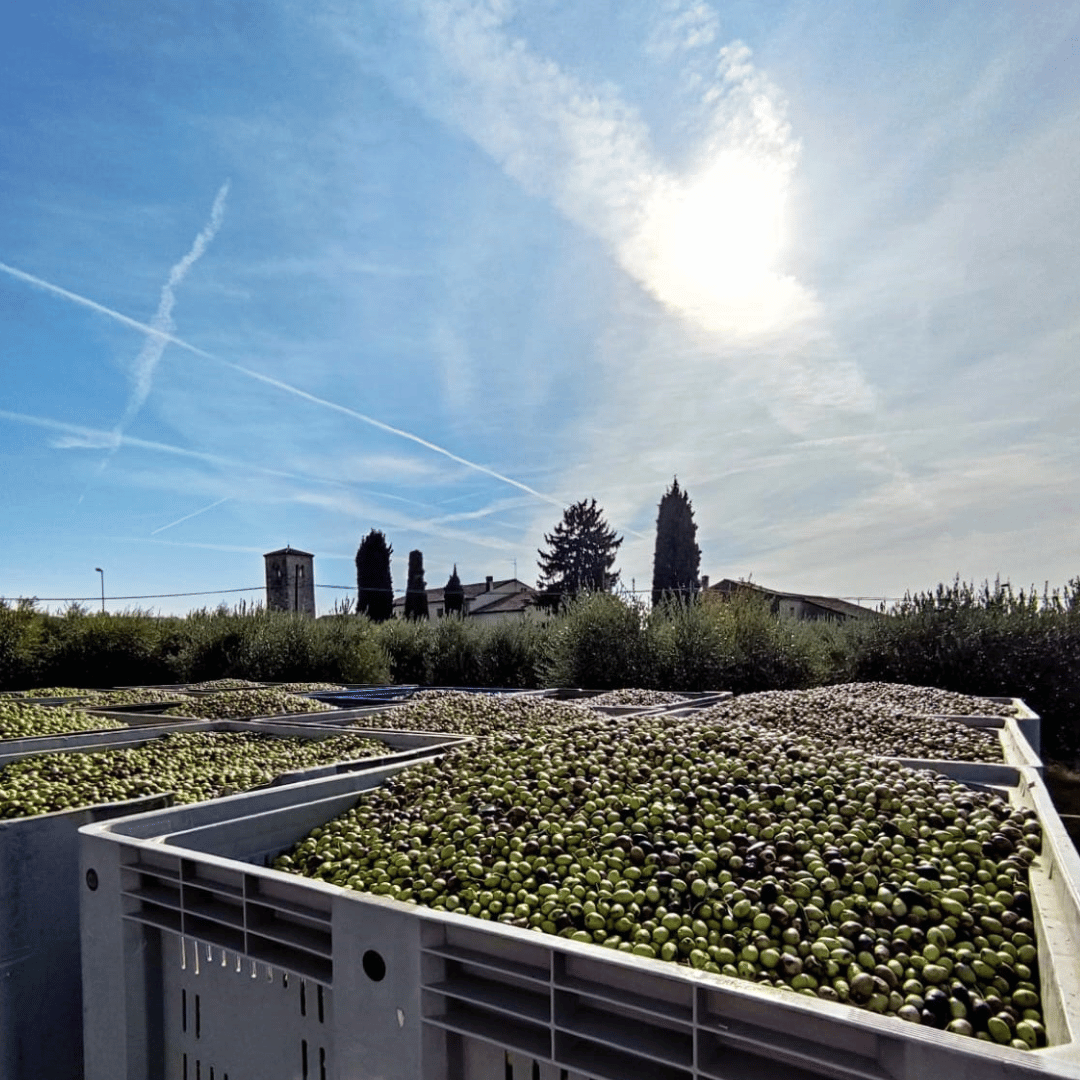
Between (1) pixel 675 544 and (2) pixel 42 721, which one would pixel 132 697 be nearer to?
(2) pixel 42 721

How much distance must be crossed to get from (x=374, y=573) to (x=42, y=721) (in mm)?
21680

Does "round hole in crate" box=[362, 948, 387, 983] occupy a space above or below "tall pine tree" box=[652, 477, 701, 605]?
below

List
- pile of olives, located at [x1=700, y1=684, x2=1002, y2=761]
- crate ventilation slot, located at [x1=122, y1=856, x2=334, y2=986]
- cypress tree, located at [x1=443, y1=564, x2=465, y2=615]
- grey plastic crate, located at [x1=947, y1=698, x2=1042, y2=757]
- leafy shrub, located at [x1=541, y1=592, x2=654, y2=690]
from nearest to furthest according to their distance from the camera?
crate ventilation slot, located at [x1=122, y1=856, x2=334, y2=986] → pile of olives, located at [x1=700, y1=684, x2=1002, y2=761] → grey plastic crate, located at [x1=947, y1=698, x2=1042, y2=757] → leafy shrub, located at [x1=541, y1=592, x2=654, y2=690] → cypress tree, located at [x1=443, y1=564, x2=465, y2=615]

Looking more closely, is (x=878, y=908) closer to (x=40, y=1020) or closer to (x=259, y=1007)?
(x=259, y=1007)

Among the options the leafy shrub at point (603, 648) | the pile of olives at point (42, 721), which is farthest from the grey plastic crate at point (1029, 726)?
the leafy shrub at point (603, 648)

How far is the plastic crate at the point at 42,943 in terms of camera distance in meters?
2.23

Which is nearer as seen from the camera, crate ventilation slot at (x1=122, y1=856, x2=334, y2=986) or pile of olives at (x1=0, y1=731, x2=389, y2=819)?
crate ventilation slot at (x1=122, y1=856, x2=334, y2=986)

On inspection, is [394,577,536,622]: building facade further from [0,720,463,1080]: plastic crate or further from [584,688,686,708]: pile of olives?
[0,720,463,1080]: plastic crate

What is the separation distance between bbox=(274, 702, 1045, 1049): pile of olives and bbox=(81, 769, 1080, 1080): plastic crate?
0.12 metres

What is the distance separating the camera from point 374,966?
4.70ft

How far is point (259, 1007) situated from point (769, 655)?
8.34 meters

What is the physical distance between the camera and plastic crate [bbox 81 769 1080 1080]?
1099 millimetres

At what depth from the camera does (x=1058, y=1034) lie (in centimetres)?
114

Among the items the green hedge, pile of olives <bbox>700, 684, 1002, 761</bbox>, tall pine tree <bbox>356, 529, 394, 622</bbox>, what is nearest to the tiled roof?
the green hedge
